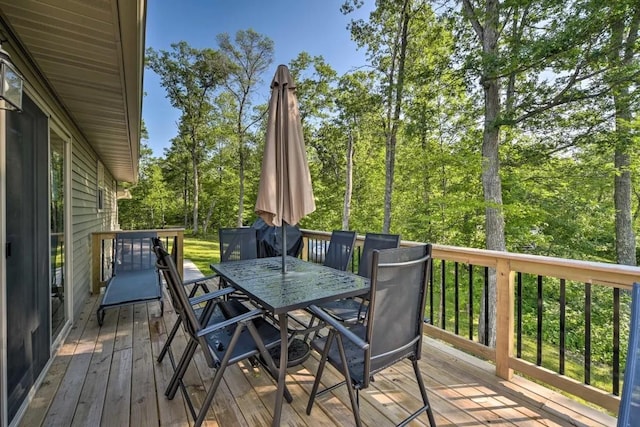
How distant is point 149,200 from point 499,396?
891 inches

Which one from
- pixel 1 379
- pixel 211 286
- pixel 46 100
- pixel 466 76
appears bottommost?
A: pixel 211 286

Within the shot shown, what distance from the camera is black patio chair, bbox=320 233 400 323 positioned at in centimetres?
270

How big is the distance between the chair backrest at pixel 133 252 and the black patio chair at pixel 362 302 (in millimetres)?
3433

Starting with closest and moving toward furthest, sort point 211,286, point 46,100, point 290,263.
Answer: point 46,100, point 290,263, point 211,286

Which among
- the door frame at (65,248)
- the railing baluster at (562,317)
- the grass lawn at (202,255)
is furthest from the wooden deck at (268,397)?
the grass lawn at (202,255)

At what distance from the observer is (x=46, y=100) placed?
292 cm

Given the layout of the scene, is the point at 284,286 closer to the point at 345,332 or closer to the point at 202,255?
the point at 345,332

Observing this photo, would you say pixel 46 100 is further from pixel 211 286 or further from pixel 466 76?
pixel 466 76

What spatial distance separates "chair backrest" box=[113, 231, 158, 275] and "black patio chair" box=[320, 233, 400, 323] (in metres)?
3.43

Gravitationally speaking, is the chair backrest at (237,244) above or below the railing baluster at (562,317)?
above

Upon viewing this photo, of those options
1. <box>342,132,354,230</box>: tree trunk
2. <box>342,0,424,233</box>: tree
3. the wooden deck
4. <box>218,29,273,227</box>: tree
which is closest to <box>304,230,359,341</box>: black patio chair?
the wooden deck

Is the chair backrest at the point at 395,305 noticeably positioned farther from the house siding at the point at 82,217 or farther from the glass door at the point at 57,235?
the house siding at the point at 82,217

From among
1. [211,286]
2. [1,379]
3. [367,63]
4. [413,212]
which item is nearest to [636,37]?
[413,212]

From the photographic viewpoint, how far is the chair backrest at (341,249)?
135 inches
